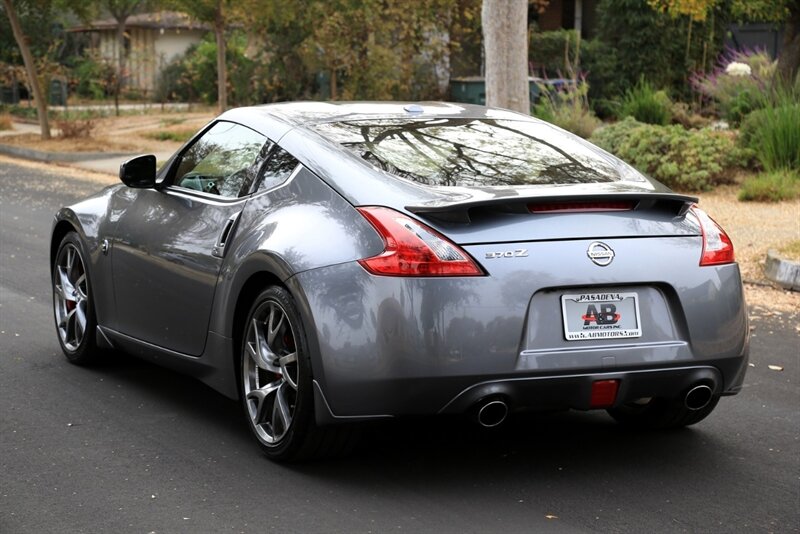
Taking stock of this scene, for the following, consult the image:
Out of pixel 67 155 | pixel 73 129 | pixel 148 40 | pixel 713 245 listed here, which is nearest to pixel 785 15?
pixel 67 155

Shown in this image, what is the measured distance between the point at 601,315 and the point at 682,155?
11.4 meters

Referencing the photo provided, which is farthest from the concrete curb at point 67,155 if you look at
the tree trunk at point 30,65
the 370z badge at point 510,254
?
the 370z badge at point 510,254

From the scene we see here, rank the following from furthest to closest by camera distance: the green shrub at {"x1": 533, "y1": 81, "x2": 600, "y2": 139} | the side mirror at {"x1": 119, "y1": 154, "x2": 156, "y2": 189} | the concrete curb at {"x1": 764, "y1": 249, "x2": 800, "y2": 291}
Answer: the green shrub at {"x1": 533, "y1": 81, "x2": 600, "y2": 139}, the concrete curb at {"x1": 764, "y1": 249, "x2": 800, "y2": 291}, the side mirror at {"x1": 119, "y1": 154, "x2": 156, "y2": 189}

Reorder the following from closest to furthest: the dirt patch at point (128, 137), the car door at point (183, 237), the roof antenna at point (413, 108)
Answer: the car door at point (183, 237) → the roof antenna at point (413, 108) → the dirt patch at point (128, 137)

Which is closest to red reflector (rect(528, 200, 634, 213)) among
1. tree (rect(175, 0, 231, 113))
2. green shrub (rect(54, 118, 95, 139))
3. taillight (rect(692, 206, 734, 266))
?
taillight (rect(692, 206, 734, 266))

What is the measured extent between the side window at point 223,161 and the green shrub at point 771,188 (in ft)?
31.2

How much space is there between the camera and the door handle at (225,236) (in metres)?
5.50

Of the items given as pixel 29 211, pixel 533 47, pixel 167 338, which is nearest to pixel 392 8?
pixel 533 47

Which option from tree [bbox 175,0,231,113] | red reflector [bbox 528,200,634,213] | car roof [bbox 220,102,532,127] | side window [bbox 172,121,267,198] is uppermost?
tree [bbox 175,0,231,113]

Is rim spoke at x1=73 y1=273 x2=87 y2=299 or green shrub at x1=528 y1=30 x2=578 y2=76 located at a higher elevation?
green shrub at x1=528 y1=30 x2=578 y2=76

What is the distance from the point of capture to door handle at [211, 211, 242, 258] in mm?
5500

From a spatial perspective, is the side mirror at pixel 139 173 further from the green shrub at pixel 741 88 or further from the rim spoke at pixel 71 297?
the green shrub at pixel 741 88

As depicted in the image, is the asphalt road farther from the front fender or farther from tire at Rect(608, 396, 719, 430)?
the front fender

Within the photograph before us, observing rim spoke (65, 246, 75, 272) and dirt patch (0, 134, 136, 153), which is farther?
dirt patch (0, 134, 136, 153)
